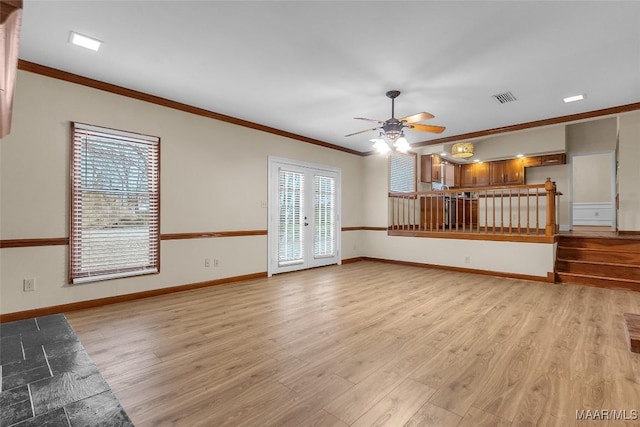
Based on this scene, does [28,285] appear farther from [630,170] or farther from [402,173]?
[630,170]

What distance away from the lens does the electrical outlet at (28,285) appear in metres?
3.26

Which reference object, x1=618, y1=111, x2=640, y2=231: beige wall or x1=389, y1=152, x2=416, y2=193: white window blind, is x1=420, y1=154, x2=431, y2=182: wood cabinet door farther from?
x1=618, y1=111, x2=640, y2=231: beige wall

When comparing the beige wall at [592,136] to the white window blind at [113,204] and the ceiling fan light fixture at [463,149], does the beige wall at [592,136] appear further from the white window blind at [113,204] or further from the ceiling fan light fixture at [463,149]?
the white window blind at [113,204]

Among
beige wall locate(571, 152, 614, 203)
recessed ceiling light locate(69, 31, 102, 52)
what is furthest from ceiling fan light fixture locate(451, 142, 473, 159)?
recessed ceiling light locate(69, 31, 102, 52)

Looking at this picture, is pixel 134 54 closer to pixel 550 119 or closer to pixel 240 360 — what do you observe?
pixel 240 360

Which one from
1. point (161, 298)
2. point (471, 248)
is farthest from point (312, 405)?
point (471, 248)

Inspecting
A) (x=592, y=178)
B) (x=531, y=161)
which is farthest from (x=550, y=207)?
(x=592, y=178)

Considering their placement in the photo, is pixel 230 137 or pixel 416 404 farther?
pixel 230 137

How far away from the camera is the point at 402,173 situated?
7.40m

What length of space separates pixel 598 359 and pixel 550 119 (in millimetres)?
4027

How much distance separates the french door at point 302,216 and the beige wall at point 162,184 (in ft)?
0.72

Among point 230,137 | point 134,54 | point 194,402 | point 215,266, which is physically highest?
point 134,54

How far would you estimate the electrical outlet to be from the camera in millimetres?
3264

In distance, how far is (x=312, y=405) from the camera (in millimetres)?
1806
